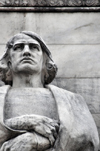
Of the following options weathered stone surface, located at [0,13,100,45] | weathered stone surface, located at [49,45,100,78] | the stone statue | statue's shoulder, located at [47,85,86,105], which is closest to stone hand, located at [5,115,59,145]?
the stone statue

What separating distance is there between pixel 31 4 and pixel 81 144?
3.73 m

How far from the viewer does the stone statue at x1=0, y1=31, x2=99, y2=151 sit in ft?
31.4

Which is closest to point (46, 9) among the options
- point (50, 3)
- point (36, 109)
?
point (50, 3)

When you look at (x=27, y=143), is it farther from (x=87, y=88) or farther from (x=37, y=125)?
(x=87, y=88)

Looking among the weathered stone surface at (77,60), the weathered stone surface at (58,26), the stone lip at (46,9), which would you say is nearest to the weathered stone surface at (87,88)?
the weathered stone surface at (77,60)

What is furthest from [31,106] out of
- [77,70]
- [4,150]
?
[77,70]

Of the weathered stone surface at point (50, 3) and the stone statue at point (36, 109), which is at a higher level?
the weathered stone surface at point (50, 3)

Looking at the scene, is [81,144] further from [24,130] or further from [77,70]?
[77,70]

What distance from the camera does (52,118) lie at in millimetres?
9922

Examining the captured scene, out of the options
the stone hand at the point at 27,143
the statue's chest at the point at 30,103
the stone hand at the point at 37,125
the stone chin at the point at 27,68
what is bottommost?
the stone hand at the point at 27,143

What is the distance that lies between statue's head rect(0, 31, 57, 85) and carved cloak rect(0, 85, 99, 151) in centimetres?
46

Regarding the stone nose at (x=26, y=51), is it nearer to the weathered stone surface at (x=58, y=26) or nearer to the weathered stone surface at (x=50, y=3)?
the weathered stone surface at (x=58, y=26)

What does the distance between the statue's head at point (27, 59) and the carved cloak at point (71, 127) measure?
0.46 metres

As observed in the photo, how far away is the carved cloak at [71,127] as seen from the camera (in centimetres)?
959
